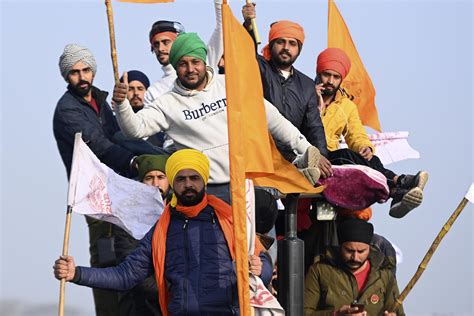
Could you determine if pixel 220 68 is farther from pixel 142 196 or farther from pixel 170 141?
pixel 142 196

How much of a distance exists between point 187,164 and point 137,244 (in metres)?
1.90

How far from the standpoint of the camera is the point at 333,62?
1427 cm

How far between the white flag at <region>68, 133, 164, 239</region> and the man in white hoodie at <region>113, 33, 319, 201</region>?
48cm

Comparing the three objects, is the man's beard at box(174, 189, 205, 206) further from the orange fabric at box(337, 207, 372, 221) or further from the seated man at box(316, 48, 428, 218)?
the orange fabric at box(337, 207, 372, 221)

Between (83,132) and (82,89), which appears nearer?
(83,132)

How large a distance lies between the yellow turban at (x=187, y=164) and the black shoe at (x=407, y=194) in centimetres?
232

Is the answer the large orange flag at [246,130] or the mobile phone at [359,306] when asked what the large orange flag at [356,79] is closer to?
the mobile phone at [359,306]

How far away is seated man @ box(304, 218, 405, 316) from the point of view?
44.1ft

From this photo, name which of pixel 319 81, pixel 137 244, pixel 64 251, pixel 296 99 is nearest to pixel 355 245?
pixel 296 99

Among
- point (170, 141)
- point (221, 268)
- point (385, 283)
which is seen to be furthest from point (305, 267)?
point (221, 268)

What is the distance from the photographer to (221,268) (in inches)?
450

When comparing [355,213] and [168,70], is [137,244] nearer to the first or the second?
[355,213]

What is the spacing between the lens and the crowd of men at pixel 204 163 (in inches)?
448

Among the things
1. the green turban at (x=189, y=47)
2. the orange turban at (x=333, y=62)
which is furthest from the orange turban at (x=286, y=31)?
the green turban at (x=189, y=47)
